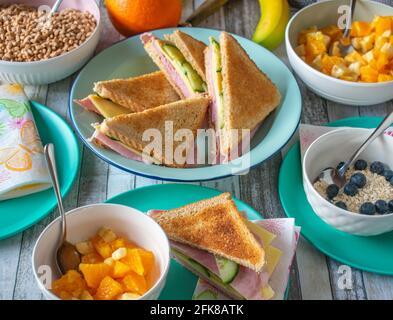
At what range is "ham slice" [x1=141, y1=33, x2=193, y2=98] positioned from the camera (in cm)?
199

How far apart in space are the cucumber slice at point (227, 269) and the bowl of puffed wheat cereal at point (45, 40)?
1001 mm

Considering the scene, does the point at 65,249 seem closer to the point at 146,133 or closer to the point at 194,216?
the point at 194,216

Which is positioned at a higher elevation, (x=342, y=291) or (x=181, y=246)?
(x=181, y=246)

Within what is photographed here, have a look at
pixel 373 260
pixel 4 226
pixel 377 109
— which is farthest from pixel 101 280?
pixel 377 109

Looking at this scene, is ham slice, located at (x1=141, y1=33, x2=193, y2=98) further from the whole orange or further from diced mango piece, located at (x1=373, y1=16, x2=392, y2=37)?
diced mango piece, located at (x1=373, y1=16, x2=392, y2=37)

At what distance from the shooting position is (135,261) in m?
1.33

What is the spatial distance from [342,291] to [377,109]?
32.3 inches

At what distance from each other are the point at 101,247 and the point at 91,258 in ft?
0.12

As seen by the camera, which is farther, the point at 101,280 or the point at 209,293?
the point at 209,293

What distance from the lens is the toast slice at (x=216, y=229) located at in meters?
1.41

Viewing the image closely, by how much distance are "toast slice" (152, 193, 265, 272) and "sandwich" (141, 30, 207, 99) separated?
567 millimetres

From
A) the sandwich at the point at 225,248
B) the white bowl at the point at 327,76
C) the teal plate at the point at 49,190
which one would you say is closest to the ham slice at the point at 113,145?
the teal plate at the point at 49,190
